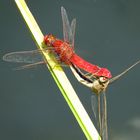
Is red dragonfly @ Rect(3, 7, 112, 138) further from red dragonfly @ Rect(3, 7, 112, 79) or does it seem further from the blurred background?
the blurred background

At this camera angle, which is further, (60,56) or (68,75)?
(68,75)

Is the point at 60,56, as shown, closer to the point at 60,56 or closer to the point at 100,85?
the point at 60,56

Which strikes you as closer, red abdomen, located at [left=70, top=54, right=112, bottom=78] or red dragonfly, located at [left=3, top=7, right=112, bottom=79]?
red abdomen, located at [left=70, top=54, right=112, bottom=78]

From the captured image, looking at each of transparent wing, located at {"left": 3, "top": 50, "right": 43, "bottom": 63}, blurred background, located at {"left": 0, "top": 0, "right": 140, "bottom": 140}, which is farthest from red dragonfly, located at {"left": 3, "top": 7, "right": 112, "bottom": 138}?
blurred background, located at {"left": 0, "top": 0, "right": 140, "bottom": 140}

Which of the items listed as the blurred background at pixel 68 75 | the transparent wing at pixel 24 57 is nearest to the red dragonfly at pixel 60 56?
the transparent wing at pixel 24 57

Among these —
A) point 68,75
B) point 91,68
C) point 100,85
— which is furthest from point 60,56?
point 68,75

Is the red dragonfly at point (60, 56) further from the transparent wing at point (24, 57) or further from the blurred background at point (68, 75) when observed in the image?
the blurred background at point (68, 75)

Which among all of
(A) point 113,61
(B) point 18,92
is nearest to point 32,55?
(B) point 18,92
